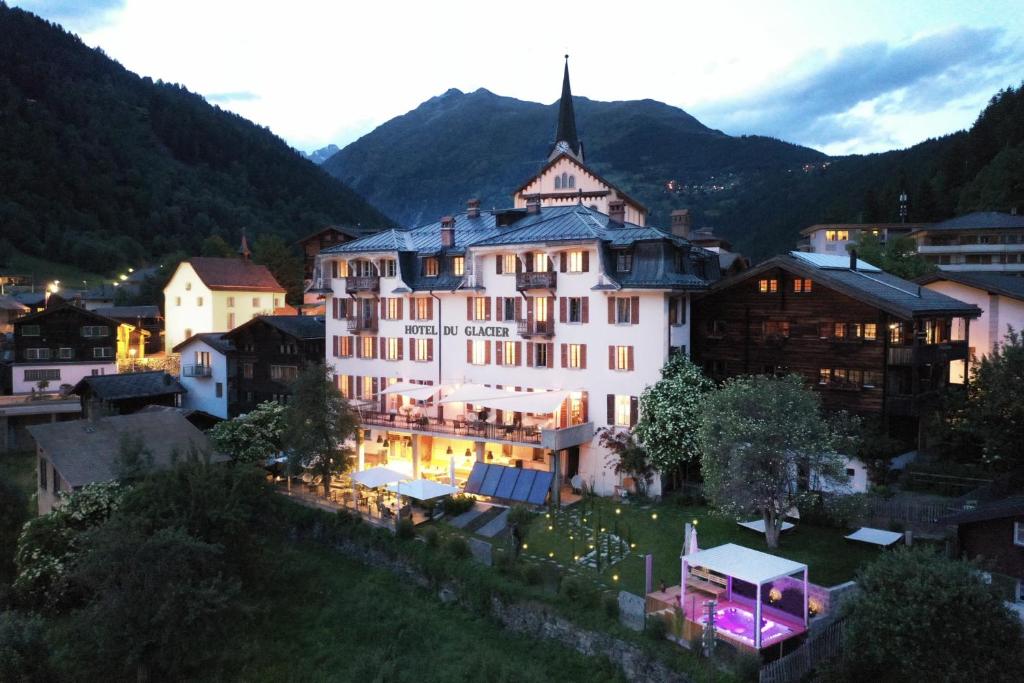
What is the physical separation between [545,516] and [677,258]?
13.7 m

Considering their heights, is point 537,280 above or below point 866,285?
above

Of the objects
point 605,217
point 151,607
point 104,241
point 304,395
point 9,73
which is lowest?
point 151,607

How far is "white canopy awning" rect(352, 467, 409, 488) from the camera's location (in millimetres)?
32562

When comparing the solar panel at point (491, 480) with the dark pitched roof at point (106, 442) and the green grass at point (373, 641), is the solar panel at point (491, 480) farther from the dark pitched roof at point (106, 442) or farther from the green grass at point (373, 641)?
the dark pitched roof at point (106, 442)

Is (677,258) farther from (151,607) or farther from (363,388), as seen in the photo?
(151,607)

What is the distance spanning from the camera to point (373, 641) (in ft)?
82.4

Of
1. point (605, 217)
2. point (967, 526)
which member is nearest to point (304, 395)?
point (605, 217)

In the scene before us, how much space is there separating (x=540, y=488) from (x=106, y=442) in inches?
761

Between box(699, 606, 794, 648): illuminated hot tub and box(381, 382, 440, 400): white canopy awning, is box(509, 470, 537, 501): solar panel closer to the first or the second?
box(381, 382, 440, 400): white canopy awning

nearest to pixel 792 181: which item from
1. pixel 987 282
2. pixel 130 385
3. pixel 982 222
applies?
pixel 982 222

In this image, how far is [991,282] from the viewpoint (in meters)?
37.9

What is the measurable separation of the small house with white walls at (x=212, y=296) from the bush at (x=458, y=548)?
40172mm

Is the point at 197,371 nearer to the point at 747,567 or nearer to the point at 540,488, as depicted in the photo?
the point at 540,488

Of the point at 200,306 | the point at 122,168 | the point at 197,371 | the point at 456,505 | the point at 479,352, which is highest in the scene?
the point at 122,168
